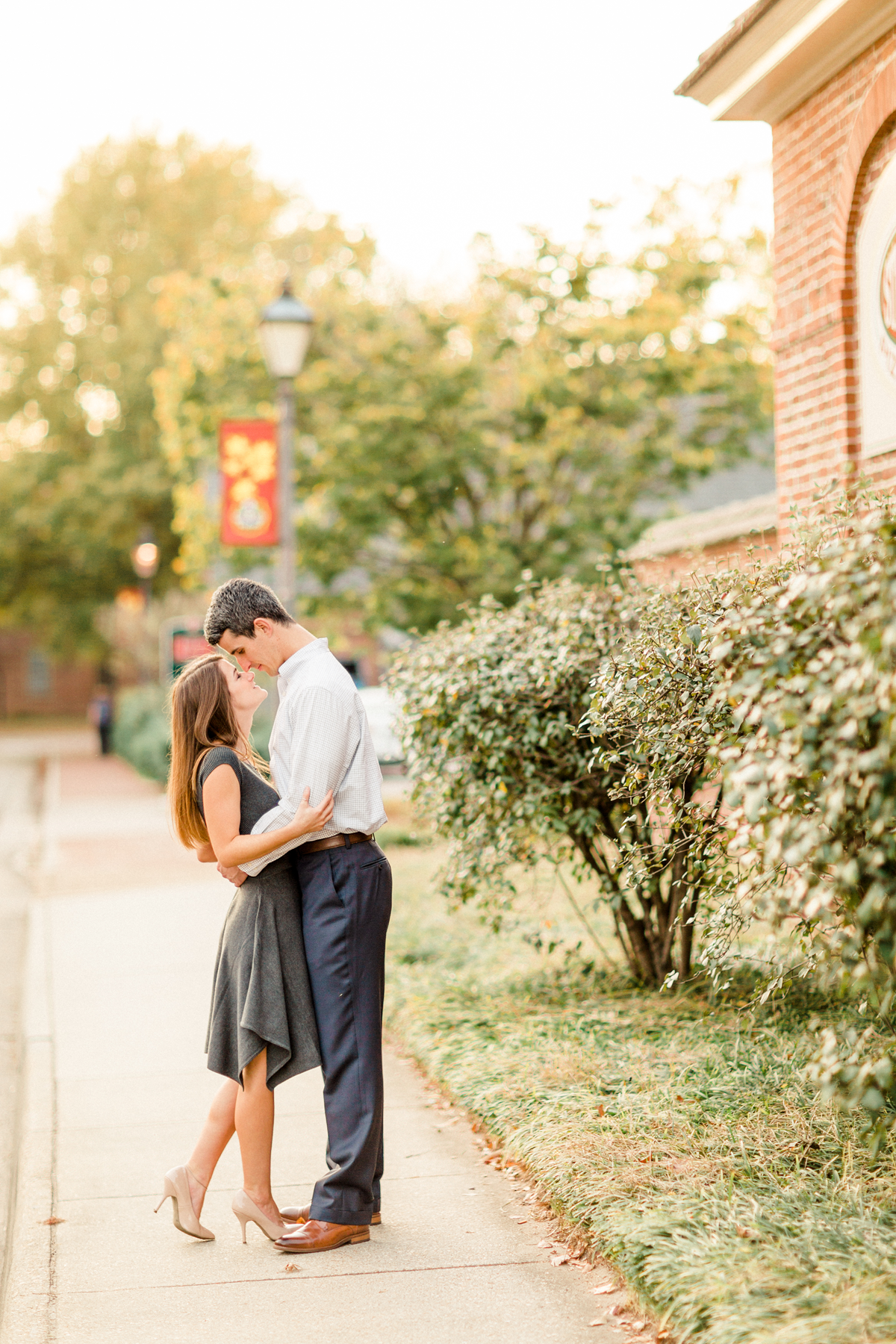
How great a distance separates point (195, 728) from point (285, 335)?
23.8 feet

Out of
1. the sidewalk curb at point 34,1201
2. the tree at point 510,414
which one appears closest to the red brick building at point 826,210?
the sidewalk curb at point 34,1201

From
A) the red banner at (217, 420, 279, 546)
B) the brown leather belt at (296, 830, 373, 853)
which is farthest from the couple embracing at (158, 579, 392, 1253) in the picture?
the red banner at (217, 420, 279, 546)

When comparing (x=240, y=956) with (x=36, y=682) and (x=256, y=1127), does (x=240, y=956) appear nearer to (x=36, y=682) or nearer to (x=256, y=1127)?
(x=256, y=1127)

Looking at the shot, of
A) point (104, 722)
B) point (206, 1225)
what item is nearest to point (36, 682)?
point (104, 722)

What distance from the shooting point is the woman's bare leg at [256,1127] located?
12.6 feet

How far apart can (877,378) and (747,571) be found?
2.43m

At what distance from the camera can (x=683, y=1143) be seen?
3996 millimetres

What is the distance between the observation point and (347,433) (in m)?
14.6

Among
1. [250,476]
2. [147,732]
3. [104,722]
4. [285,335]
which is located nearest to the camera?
[285,335]

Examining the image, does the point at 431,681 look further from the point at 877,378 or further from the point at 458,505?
the point at 458,505

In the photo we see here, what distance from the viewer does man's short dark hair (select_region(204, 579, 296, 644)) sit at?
3863 mm

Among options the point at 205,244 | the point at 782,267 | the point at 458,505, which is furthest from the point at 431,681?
the point at 205,244

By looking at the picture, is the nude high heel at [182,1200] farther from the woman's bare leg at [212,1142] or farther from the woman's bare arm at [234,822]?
the woman's bare arm at [234,822]

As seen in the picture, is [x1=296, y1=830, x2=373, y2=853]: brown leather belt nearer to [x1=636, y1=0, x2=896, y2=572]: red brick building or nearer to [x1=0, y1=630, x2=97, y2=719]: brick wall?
[x1=636, y1=0, x2=896, y2=572]: red brick building
